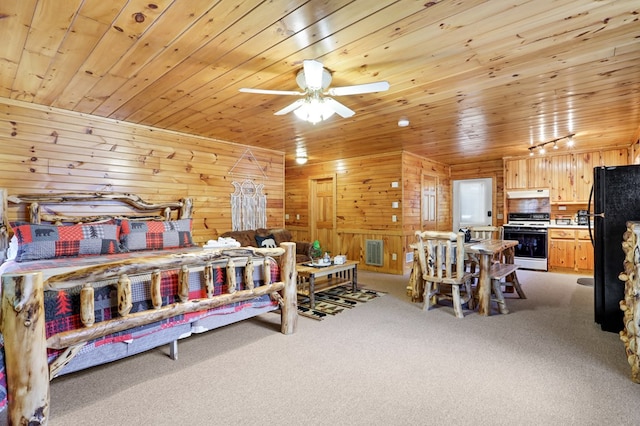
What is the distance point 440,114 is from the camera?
3.93 metres

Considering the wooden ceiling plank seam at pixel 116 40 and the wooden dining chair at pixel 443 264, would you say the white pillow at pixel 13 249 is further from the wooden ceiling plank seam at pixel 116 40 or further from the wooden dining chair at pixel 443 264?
the wooden dining chair at pixel 443 264

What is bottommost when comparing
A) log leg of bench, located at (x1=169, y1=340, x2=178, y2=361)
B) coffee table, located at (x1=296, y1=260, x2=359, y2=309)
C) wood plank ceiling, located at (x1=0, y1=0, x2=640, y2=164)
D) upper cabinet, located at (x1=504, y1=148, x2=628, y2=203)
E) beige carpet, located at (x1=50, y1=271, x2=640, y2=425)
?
beige carpet, located at (x1=50, y1=271, x2=640, y2=425)

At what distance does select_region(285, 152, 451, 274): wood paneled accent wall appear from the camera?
6227mm

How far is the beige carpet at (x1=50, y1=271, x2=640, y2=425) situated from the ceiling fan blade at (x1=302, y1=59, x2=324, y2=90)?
7.10 ft

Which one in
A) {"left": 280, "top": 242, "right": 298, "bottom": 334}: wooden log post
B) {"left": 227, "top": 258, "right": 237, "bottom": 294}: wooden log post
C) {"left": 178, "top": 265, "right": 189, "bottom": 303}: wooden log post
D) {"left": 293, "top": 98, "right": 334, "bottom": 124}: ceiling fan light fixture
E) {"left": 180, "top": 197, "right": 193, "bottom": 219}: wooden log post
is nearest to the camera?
{"left": 178, "top": 265, "right": 189, "bottom": 303}: wooden log post

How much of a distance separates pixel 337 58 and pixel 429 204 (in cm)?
518

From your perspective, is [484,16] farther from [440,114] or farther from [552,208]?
[552,208]

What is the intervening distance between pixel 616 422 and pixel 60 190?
5.21 m

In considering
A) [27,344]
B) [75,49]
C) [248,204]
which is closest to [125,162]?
[248,204]

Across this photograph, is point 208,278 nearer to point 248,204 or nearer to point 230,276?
point 230,276

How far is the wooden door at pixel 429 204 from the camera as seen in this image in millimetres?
6859

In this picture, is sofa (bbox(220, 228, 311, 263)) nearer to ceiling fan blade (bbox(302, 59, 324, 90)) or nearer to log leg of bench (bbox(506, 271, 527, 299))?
log leg of bench (bbox(506, 271, 527, 299))

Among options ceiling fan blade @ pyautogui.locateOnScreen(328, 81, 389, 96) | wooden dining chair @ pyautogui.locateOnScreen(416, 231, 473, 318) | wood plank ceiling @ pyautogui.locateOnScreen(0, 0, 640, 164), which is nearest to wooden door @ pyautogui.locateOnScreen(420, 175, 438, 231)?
wood plank ceiling @ pyautogui.locateOnScreen(0, 0, 640, 164)

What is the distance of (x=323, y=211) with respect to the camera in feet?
24.6
